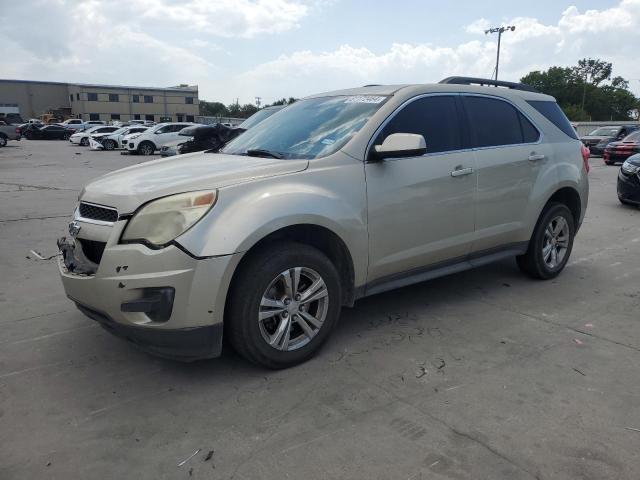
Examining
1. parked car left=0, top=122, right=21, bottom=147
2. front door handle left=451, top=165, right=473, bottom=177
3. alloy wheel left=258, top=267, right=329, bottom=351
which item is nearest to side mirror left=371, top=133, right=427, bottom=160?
front door handle left=451, top=165, right=473, bottom=177

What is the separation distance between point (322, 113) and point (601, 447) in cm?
288

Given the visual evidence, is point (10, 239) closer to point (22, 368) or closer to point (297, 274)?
point (22, 368)

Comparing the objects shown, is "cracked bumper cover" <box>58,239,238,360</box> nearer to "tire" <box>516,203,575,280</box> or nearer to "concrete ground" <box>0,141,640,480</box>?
"concrete ground" <box>0,141,640,480</box>

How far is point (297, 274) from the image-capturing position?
3.20 metres

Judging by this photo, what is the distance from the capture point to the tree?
9356 cm

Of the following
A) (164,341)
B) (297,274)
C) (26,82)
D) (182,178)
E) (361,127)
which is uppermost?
(26,82)

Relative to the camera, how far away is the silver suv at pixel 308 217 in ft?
9.42

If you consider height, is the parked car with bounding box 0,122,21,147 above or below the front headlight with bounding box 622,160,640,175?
above

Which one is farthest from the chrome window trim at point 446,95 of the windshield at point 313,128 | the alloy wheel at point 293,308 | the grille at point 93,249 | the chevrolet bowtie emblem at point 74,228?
the chevrolet bowtie emblem at point 74,228

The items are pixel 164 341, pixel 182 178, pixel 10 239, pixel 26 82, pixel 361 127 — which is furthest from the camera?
pixel 26 82

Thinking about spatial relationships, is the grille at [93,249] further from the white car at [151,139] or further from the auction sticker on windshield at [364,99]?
the white car at [151,139]

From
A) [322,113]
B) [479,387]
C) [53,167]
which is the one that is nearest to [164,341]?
[479,387]

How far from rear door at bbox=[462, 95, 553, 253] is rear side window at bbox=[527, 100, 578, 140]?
0.29 m

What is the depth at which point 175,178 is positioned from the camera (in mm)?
3188
